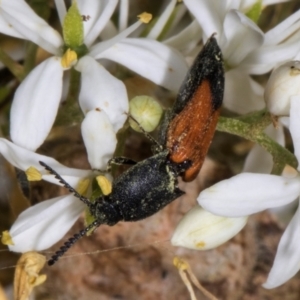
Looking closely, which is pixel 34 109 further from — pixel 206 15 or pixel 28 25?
pixel 206 15

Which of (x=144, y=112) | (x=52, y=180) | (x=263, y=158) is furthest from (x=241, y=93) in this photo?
(x=52, y=180)

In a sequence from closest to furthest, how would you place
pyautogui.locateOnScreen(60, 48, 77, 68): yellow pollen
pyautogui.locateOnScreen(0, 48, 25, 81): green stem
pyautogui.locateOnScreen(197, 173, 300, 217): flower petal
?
pyautogui.locateOnScreen(197, 173, 300, 217): flower petal
pyautogui.locateOnScreen(60, 48, 77, 68): yellow pollen
pyautogui.locateOnScreen(0, 48, 25, 81): green stem

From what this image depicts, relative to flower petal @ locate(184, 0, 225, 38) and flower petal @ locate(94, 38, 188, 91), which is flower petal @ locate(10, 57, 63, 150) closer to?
flower petal @ locate(94, 38, 188, 91)

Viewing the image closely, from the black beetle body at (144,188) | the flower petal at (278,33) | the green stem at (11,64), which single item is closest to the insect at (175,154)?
the black beetle body at (144,188)

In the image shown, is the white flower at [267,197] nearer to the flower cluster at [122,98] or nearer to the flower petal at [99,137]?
the flower cluster at [122,98]

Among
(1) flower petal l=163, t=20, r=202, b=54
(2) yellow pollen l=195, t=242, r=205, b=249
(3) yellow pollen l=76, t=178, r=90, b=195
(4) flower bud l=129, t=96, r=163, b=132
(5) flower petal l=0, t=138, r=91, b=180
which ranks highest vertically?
(1) flower petal l=163, t=20, r=202, b=54

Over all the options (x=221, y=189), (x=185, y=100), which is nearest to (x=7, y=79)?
(x=185, y=100)

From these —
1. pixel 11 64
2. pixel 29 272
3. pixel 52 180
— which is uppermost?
pixel 11 64

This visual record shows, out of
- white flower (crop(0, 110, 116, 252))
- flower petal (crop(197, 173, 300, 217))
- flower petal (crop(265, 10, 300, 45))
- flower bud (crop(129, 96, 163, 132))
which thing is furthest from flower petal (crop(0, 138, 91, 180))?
flower petal (crop(265, 10, 300, 45))
